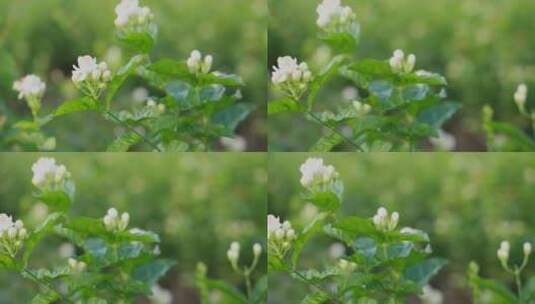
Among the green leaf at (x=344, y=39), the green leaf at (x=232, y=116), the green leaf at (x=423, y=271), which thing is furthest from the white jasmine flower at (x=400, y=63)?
the green leaf at (x=423, y=271)

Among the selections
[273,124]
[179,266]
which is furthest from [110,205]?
[273,124]

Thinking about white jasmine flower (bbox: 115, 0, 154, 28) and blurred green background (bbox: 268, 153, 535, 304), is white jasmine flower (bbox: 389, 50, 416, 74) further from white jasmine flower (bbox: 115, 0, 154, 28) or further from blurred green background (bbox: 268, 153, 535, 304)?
white jasmine flower (bbox: 115, 0, 154, 28)

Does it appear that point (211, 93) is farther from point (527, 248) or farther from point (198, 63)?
point (527, 248)

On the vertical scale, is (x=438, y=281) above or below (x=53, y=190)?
below

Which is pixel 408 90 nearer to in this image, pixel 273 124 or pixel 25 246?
pixel 273 124

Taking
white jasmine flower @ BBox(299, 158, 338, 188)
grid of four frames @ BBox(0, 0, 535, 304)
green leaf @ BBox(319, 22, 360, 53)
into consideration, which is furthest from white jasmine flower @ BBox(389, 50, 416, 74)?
white jasmine flower @ BBox(299, 158, 338, 188)
